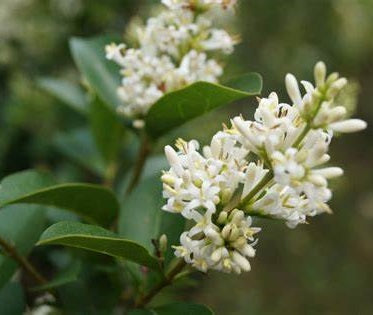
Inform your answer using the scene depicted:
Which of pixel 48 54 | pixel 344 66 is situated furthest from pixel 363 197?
pixel 48 54

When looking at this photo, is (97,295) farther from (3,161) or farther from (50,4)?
(50,4)

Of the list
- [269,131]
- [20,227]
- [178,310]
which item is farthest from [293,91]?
[20,227]

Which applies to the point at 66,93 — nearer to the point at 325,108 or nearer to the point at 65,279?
the point at 65,279

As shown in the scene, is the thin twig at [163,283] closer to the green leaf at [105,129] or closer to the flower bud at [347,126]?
the flower bud at [347,126]

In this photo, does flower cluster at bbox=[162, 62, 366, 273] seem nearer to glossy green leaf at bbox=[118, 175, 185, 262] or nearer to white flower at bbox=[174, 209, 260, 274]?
white flower at bbox=[174, 209, 260, 274]

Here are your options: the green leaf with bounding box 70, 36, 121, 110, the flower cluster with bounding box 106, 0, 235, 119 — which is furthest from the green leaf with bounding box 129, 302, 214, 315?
the green leaf with bounding box 70, 36, 121, 110
